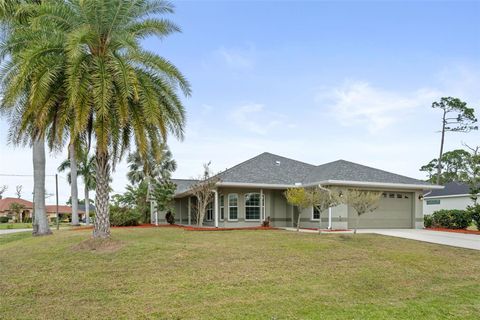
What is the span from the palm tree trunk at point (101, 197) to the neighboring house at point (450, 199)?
34.2 metres

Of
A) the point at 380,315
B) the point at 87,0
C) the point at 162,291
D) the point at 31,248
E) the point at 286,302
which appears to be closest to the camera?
the point at 380,315

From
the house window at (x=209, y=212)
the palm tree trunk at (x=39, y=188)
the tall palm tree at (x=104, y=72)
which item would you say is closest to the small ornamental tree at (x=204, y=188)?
the house window at (x=209, y=212)

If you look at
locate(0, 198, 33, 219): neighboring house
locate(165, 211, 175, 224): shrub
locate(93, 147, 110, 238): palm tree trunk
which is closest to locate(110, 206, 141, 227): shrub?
locate(165, 211, 175, 224): shrub

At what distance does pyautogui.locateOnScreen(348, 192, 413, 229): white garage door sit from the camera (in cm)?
2347

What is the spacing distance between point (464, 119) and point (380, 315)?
151 ft

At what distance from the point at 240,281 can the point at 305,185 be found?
13509 millimetres

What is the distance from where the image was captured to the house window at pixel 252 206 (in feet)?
80.0

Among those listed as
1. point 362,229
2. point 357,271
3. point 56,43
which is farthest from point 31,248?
point 362,229

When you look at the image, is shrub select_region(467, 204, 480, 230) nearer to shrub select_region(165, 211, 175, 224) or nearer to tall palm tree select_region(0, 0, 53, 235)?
shrub select_region(165, 211, 175, 224)

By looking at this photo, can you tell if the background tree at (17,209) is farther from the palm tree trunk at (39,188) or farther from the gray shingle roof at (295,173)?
the gray shingle roof at (295,173)

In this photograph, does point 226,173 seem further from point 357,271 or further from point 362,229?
point 357,271

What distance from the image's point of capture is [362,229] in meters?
22.5

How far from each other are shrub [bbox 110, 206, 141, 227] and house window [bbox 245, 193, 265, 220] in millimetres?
8660

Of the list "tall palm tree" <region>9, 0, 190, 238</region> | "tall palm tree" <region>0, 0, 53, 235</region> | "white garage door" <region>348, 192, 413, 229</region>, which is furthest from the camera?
"white garage door" <region>348, 192, 413, 229</region>
